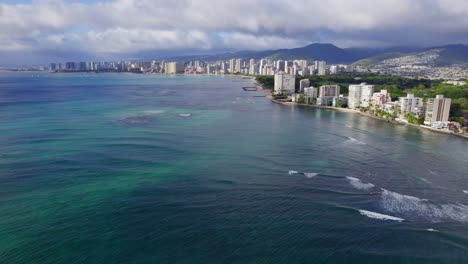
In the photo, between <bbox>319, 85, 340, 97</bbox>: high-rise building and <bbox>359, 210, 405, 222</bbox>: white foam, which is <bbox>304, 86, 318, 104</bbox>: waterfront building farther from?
<bbox>359, 210, 405, 222</bbox>: white foam

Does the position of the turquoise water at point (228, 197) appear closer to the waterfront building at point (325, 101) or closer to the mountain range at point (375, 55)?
the waterfront building at point (325, 101)

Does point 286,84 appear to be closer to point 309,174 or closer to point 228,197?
point 309,174

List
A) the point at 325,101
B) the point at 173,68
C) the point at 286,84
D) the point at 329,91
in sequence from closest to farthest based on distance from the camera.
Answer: the point at 325,101 → the point at 329,91 → the point at 286,84 → the point at 173,68

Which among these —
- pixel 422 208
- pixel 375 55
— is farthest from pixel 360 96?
pixel 375 55

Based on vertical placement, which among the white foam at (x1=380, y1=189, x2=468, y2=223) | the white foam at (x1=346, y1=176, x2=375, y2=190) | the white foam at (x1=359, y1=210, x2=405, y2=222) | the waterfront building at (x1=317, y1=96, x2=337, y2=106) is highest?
the waterfront building at (x1=317, y1=96, x2=337, y2=106)

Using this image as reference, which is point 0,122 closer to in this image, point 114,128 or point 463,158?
point 114,128

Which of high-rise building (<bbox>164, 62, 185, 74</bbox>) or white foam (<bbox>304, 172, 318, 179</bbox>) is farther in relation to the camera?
high-rise building (<bbox>164, 62, 185, 74</bbox>)

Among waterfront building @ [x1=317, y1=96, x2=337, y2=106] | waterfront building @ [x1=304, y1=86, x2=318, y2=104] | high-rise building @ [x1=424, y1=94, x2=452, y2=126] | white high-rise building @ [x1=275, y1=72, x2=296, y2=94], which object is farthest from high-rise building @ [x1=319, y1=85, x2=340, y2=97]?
high-rise building @ [x1=424, y1=94, x2=452, y2=126]

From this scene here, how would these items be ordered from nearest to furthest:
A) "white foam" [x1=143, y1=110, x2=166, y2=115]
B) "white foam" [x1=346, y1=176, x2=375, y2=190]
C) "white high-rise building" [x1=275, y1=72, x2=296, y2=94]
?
1. "white foam" [x1=346, y1=176, x2=375, y2=190]
2. "white foam" [x1=143, y1=110, x2=166, y2=115]
3. "white high-rise building" [x1=275, y1=72, x2=296, y2=94]
